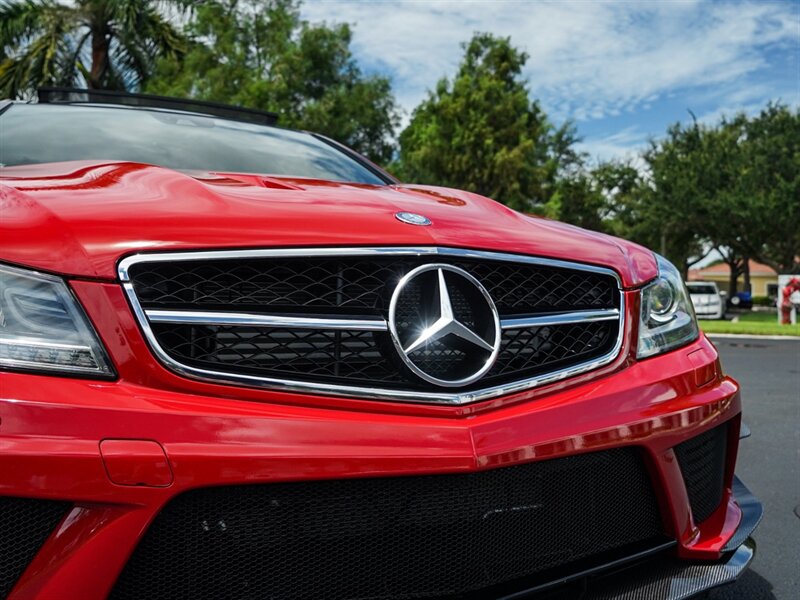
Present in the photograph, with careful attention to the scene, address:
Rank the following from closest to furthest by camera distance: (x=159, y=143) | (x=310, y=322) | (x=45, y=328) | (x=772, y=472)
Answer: (x=45, y=328)
(x=310, y=322)
(x=159, y=143)
(x=772, y=472)

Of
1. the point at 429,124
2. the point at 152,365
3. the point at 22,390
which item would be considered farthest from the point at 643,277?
the point at 429,124

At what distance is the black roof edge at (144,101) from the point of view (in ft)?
10.9

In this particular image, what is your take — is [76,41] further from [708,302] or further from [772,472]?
[708,302]

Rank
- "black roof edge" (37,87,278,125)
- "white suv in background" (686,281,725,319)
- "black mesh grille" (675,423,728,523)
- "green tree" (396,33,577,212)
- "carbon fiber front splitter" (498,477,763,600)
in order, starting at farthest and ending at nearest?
"white suv in background" (686,281,725,319), "green tree" (396,33,577,212), "black roof edge" (37,87,278,125), "black mesh grille" (675,423,728,523), "carbon fiber front splitter" (498,477,763,600)

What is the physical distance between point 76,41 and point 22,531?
67.6ft

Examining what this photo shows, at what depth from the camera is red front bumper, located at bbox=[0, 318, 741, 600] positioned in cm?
125

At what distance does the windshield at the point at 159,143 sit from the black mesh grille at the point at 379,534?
1595 mm

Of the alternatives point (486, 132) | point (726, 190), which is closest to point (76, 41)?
point (486, 132)

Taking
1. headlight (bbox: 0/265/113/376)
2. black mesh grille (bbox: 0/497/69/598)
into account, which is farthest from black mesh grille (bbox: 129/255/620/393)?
black mesh grille (bbox: 0/497/69/598)

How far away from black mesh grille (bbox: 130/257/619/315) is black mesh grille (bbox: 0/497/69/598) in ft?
1.25

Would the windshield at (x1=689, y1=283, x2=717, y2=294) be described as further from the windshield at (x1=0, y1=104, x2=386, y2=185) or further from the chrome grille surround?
the chrome grille surround

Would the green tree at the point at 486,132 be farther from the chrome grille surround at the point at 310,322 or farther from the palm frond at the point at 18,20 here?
the chrome grille surround at the point at 310,322

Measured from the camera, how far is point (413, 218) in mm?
1737

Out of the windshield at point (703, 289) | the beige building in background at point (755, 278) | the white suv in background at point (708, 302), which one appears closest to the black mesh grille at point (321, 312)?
the white suv in background at point (708, 302)
